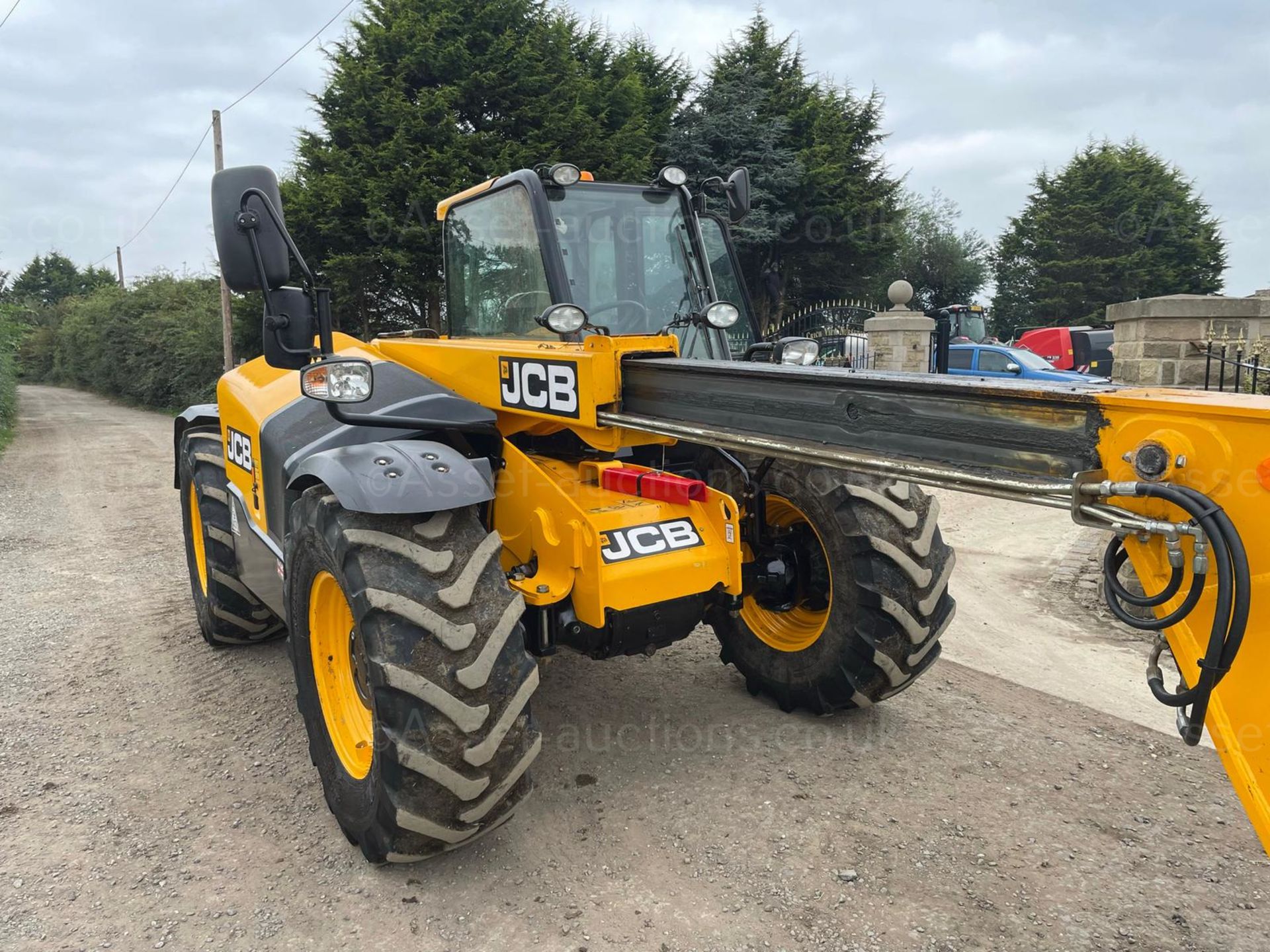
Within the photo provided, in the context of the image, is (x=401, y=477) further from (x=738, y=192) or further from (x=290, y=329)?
(x=738, y=192)

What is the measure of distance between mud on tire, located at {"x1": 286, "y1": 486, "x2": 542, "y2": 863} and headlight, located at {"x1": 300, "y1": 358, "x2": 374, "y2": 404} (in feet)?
1.27

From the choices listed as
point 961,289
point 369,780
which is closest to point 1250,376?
point 369,780

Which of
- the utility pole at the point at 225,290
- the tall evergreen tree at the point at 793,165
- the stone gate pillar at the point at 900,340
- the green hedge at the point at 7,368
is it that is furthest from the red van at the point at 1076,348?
the green hedge at the point at 7,368

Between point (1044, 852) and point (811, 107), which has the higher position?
point (811, 107)

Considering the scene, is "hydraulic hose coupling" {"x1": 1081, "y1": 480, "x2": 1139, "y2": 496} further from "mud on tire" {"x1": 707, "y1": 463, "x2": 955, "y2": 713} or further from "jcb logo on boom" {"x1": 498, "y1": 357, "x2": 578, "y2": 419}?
"mud on tire" {"x1": 707, "y1": 463, "x2": 955, "y2": 713}

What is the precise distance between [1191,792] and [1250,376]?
5.97m

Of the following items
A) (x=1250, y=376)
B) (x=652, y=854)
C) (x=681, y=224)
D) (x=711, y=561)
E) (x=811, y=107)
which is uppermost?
(x=811, y=107)

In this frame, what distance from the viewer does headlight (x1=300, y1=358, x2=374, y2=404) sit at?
9.62 feet

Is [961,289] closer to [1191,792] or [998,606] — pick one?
[998,606]

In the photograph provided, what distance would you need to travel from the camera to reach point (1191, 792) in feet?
11.0

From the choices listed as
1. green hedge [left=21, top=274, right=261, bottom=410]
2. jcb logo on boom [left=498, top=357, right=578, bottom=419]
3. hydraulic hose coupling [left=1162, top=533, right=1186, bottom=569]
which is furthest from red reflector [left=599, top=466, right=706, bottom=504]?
green hedge [left=21, top=274, right=261, bottom=410]

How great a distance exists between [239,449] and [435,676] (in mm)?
2375

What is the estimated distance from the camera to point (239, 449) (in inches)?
173

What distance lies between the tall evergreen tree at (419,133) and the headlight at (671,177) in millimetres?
10600
